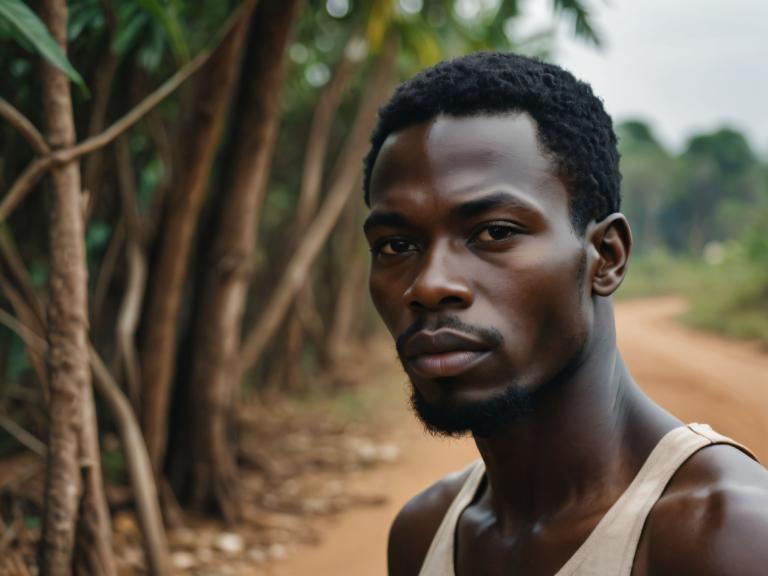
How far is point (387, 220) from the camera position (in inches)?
56.7

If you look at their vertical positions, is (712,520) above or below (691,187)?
below

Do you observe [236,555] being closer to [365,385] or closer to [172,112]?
[172,112]

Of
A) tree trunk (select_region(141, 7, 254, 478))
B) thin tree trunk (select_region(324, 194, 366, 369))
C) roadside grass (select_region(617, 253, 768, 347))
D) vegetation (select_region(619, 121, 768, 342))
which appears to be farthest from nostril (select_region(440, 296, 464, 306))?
vegetation (select_region(619, 121, 768, 342))

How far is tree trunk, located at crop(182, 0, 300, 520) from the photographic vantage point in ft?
16.0

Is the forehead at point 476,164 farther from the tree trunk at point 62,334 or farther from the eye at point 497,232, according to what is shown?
the tree trunk at point 62,334

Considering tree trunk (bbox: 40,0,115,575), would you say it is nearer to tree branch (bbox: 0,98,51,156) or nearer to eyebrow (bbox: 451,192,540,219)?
tree branch (bbox: 0,98,51,156)

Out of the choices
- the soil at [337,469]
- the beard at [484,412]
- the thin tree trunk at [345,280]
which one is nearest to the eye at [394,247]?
the beard at [484,412]

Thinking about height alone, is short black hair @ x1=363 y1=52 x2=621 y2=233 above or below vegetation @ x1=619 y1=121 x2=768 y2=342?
below

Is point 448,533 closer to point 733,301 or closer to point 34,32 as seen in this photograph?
point 34,32

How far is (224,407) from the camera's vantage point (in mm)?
5516

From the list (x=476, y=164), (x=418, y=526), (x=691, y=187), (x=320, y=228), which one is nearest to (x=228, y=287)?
(x=320, y=228)

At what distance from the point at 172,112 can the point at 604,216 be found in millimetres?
5647

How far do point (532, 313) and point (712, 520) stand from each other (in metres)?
0.41

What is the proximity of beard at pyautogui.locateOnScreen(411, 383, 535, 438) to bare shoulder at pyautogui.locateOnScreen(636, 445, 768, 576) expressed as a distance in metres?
0.27
